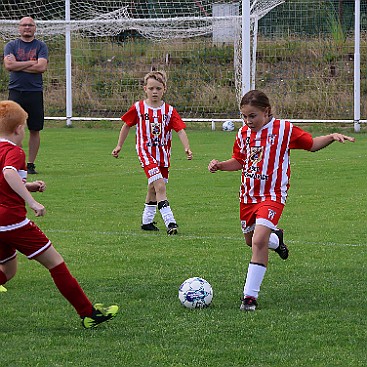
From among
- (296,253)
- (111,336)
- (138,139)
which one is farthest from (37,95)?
(111,336)

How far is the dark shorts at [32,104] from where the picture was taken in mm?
14422

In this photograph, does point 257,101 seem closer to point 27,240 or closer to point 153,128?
point 27,240

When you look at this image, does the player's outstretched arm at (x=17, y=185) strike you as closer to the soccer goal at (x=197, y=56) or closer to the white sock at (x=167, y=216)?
the white sock at (x=167, y=216)

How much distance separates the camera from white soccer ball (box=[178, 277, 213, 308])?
6.38 meters

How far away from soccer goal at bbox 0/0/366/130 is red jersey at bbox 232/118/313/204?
14.7 m

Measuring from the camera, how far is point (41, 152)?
1772 centimetres

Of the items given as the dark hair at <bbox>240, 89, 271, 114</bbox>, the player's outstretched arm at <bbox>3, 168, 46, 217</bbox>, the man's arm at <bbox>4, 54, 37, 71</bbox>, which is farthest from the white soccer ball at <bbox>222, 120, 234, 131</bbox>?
the player's outstretched arm at <bbox>3, 168, 46, 217</bbox>

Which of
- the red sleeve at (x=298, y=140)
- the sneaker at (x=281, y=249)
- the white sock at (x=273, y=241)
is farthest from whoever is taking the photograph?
the sneaker at (x=281, y=249)

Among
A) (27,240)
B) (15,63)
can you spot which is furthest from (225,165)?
(15,63)

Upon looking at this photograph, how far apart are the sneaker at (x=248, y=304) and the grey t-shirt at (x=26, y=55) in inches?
340

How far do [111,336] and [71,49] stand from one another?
63.5ft

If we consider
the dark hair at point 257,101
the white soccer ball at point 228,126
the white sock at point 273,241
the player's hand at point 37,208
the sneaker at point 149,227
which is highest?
the dark hair at point 257,101

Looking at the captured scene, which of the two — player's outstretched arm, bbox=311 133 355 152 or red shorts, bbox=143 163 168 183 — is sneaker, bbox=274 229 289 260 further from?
red shorts, bbox=143 163 168 183

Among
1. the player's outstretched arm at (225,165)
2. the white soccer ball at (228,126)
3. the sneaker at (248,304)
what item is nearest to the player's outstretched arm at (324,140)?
the player's outstretched arm at (225,165)
